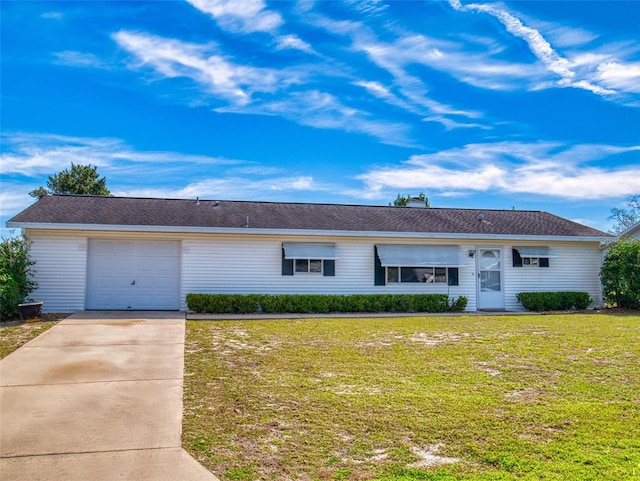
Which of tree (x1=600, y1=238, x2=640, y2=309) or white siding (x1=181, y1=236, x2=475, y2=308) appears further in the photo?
tree (x1=600, y1=238, x2=640, y2=309)

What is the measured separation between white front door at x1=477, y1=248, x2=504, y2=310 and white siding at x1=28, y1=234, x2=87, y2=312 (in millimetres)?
12962

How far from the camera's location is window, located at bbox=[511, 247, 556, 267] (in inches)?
669

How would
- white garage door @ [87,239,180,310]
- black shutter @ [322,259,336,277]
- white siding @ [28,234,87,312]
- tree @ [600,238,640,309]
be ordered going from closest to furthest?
1. white siding @ [28,234,87,312]
2. white garage door @ [87,239,180,310]
3. black shutter @ [322,259,336,277]
4. tree @ [600,238,640,309]

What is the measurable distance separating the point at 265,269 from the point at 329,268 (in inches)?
82.2

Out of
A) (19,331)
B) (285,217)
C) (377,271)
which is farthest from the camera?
(285,217)

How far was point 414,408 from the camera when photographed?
517cm

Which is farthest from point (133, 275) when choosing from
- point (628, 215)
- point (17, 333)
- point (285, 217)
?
point (628, 215)

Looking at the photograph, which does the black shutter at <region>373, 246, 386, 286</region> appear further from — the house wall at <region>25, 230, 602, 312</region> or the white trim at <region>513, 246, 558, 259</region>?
the white trim at <region>513, 246, 558, 259</region>

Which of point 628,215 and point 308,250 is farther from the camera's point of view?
point 628,215

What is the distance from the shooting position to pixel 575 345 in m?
8.93

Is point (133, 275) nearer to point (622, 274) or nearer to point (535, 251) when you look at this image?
point (535, 251)

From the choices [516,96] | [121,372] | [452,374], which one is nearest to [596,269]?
[516,96]

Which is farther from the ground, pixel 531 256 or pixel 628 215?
pixel 628 215

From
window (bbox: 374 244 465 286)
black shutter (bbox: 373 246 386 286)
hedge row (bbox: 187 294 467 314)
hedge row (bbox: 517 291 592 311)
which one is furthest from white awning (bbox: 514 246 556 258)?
black shutter (bbox: 373 246 386 286)
